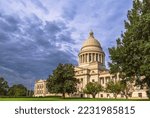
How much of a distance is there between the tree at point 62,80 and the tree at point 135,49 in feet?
90.6

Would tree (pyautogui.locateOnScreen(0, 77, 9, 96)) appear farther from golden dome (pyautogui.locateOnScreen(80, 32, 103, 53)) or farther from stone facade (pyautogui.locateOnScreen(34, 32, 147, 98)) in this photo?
golden dome (pyautogui.locateOnScreen(80, 32, 103, 53))

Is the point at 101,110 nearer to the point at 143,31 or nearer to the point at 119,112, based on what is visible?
the point at 119,112

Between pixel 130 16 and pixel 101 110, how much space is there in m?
23.9

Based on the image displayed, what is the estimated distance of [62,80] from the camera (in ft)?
201

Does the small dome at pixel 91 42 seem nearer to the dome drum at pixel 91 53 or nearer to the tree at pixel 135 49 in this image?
the dome drum at pixel 91 53

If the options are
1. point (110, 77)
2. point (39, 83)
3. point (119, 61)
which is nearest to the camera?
point (119, 61)

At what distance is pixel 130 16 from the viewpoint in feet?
109

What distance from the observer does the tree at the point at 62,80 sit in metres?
59.5

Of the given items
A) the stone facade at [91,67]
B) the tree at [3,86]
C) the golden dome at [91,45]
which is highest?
the golden dome at [91,45]

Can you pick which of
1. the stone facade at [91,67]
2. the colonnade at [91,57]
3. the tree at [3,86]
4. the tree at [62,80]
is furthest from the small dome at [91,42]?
the tree at [62,80]

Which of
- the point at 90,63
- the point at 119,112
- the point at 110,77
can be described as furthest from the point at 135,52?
the point at 90,63

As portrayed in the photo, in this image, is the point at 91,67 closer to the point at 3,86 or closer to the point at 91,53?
the point at 91,53

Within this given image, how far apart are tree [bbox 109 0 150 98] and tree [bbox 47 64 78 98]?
90.6 ft

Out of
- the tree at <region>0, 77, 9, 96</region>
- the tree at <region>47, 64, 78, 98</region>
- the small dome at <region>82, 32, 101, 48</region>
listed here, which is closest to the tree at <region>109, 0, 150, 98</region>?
Result: the tree at <region>47, 64, 78, 98</region>
